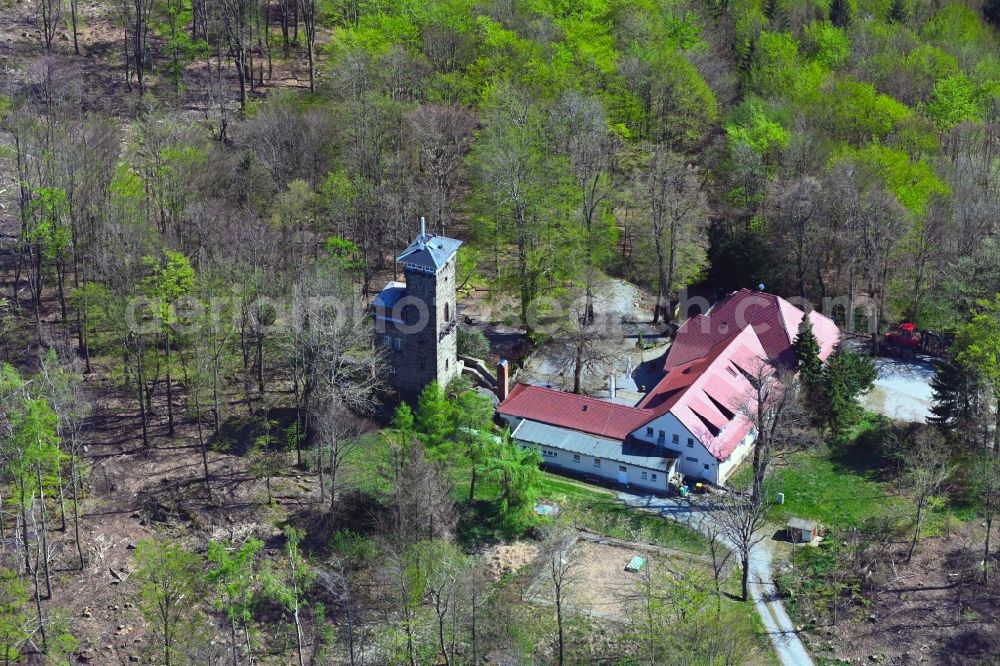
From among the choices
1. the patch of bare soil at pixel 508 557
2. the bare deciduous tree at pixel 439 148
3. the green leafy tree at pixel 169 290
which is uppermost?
the bare deciduous tree at pixel 439 148

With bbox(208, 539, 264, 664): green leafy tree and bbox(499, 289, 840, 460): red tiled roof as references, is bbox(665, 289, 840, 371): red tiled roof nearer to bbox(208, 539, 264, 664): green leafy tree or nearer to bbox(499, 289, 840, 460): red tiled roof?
bbox(499, 289, 840, 460): red tiled roof

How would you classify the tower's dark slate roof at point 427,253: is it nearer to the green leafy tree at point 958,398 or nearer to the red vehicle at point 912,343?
the green leafy tree at point 958,398

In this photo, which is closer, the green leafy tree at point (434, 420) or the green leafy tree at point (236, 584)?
the green leafy tree at point (236, 584)

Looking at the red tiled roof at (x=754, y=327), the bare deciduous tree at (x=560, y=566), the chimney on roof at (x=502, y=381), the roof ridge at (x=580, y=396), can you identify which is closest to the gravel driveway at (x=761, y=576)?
the bare deciduous tree at (x=560, y=566)

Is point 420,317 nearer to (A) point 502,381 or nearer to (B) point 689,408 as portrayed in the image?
(A) point 502,381

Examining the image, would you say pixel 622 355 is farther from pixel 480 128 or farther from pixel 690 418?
pixel 480 128

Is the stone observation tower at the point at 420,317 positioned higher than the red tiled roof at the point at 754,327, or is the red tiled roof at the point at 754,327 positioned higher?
the stone observation tower at the point at 420,317

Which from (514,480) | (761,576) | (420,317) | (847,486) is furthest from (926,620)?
(420,317)

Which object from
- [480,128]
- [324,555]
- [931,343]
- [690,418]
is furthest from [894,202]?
[324,555]
